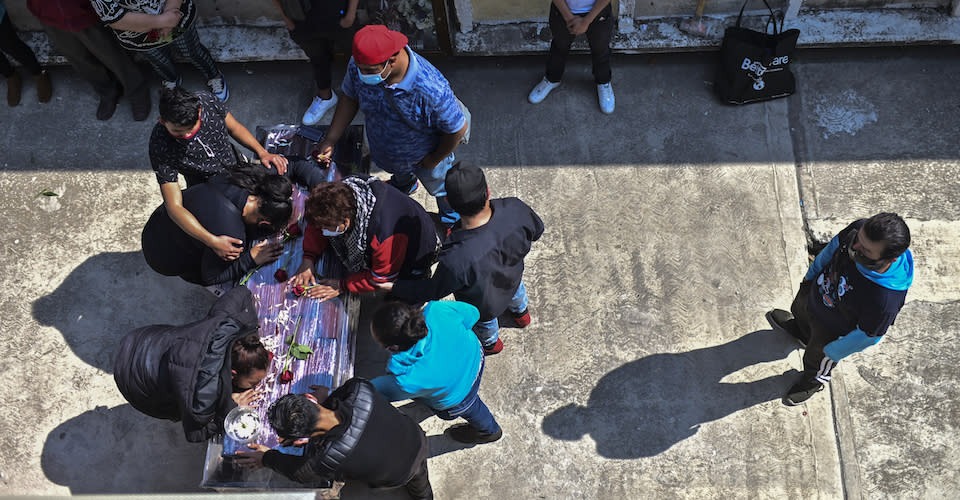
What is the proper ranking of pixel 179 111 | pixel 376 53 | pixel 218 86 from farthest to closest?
pixel 218 86 → pixel 179 111 → pixel 376 53

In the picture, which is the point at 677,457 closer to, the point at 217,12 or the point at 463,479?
the point at 463,479

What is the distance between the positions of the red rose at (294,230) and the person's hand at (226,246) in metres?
0.31

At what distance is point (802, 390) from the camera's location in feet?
14.7

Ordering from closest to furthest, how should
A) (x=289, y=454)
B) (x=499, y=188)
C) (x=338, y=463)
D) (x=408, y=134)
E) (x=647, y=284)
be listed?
(x=338, y=463)
(x=289, y=454)
(x=408, y=134)
(x=647, y=284)
(x=499, y=188)

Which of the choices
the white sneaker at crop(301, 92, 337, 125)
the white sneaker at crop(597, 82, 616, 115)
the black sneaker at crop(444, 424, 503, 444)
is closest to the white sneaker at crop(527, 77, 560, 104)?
the white sneaker at crop(597, 82, 616, 115)

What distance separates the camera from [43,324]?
5176 millimetres

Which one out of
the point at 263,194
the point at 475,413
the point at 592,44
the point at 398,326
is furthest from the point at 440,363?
the point at 592,44

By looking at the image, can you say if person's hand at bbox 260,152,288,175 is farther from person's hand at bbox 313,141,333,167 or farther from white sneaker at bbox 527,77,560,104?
white sneaker at bbox 527,77,560,104

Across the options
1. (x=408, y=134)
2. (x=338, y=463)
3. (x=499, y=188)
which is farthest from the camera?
(x=499, y=188)

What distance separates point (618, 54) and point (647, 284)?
2085 millimetres

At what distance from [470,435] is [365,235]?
1.46 metres

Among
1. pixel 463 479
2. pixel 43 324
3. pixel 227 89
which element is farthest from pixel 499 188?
pixel 43 324

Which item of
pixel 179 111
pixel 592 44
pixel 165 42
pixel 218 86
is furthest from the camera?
pixel 218 86

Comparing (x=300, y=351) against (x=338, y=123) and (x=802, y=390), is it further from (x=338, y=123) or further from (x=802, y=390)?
(x=802, y=390)
